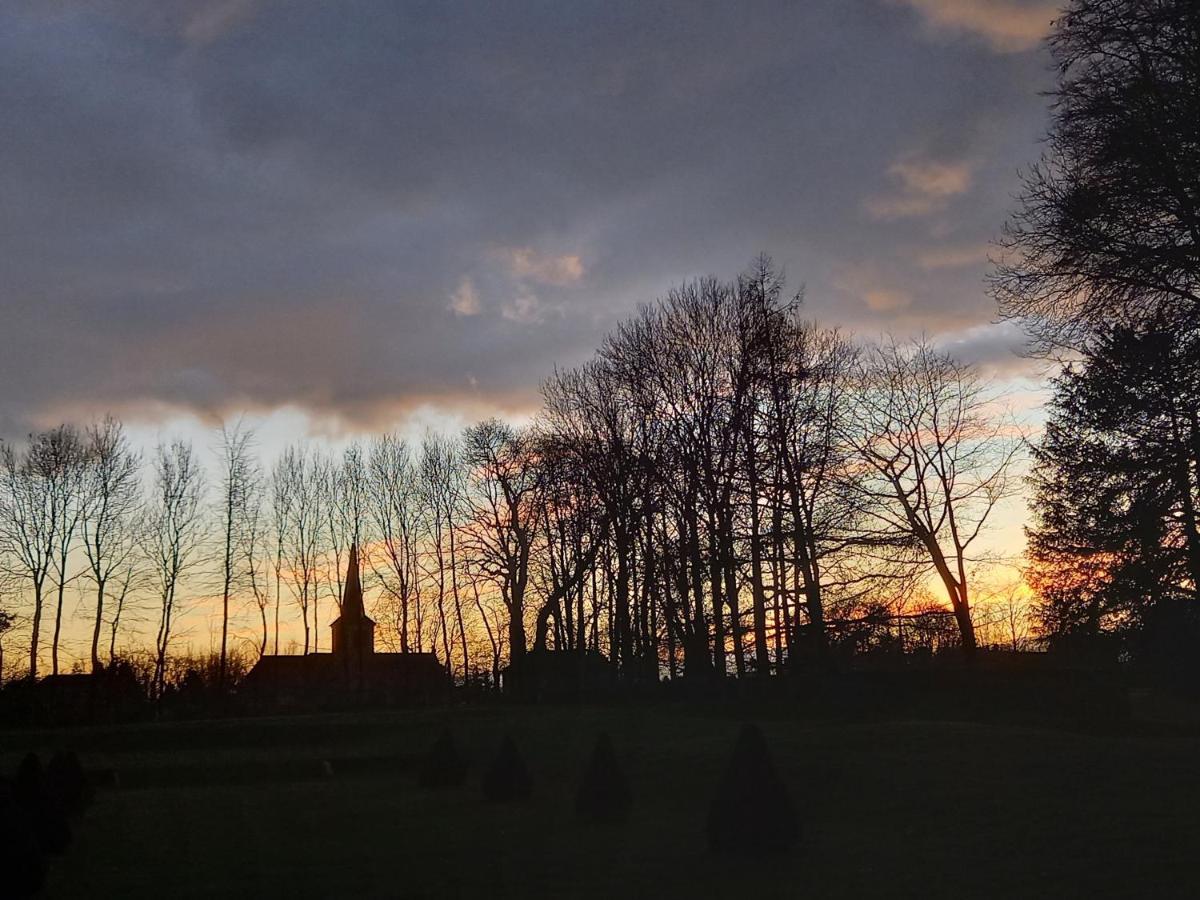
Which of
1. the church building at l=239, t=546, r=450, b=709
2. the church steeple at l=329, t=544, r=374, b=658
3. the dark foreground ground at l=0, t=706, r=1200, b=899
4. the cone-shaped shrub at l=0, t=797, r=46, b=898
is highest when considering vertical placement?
the church steeple at l=329, t=544, r=374, b=658

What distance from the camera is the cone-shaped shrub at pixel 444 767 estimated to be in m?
24.0

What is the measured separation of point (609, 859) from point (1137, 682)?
2335cm

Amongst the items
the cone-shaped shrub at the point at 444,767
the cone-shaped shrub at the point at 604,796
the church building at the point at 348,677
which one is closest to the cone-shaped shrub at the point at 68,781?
the cone-shaped shrub at the point at 444,767

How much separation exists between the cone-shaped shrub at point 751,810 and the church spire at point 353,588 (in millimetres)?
42827

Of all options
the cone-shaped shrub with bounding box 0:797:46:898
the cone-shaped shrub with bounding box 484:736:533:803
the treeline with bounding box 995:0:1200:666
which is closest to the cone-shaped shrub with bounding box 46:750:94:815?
the cone-shaped shrub with bounding box 0:797:46:898

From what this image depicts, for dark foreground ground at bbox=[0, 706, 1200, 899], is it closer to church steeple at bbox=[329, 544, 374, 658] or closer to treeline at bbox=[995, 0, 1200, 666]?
treeline at bbox=[995, 0, 1200, 666]

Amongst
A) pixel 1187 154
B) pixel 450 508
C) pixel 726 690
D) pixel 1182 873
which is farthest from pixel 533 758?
pixel 450 508

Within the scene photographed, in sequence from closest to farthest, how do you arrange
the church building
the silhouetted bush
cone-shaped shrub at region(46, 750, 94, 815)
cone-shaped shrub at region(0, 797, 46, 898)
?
cone-shaped shrub at region(0, 797, 46, 898)
the silhouetted bush
cone-shaped shrub at region(46, 750, 94, 815)
the church building

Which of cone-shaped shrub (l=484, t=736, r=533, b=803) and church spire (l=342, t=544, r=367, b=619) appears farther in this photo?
church spire (l=342, t=544, r=367, b=619)

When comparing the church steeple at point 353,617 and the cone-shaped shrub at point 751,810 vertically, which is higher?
the church steeple at point 353,617

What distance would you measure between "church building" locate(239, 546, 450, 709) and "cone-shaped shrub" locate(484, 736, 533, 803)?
29.6 meters

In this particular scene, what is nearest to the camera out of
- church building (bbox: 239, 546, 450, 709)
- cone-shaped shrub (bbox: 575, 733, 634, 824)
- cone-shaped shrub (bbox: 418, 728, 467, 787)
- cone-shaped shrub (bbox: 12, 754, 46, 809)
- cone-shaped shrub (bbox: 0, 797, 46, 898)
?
cone-shaped shrub (bbox: 0, 797, 46, 898)

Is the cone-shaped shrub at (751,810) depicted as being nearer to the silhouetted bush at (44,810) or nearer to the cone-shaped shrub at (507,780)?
the cone-shaped shrub at (507,780)

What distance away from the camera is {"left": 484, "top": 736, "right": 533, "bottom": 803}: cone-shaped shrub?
68.4ft
